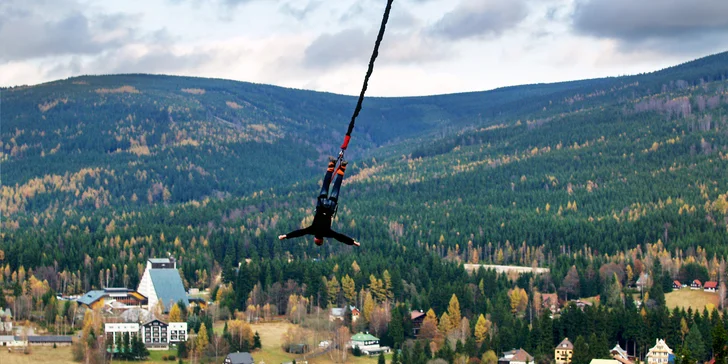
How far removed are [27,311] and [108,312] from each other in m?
9.24

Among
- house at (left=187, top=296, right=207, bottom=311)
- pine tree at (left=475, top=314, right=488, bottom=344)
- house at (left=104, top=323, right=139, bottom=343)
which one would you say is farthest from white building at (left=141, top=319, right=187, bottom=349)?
pine tree at (left=475, top=314, right=488, bottom=344)

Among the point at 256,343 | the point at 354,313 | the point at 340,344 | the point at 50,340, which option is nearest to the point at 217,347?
the point at 256,343

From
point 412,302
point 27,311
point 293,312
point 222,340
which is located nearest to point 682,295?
point 412,302

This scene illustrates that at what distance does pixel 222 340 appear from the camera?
162875mm

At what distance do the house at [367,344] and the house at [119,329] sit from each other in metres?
22.8

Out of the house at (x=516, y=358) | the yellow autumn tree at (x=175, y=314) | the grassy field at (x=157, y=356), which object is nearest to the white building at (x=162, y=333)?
the yellow autumn tree at (x=175, y=314)

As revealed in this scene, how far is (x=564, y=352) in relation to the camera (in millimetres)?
154500

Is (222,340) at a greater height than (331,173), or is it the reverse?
(331,173)

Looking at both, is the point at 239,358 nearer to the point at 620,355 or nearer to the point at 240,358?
the point at 240,358

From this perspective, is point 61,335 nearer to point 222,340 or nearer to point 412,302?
point 222,340

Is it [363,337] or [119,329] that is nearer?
[363,337]

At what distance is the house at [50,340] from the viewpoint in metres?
167

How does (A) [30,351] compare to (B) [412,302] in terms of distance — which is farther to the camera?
(B) [412,302]

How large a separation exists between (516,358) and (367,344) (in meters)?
19.2
